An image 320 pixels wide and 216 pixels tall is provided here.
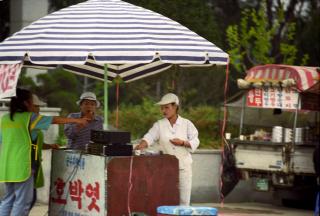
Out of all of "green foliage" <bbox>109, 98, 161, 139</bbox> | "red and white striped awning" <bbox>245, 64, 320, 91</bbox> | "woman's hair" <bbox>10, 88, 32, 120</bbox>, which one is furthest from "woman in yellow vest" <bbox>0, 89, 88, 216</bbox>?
"green foliage" <bbox>109, 98, 161, 139</bbox>

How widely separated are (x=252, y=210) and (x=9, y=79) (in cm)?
698

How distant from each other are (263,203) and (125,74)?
19.0ft

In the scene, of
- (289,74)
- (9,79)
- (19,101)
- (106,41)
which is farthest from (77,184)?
(289,74)

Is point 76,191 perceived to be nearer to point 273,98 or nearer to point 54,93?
point 273,98

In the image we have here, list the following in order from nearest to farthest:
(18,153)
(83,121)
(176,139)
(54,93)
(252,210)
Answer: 1. (18,153)
2. (83,121)
3. (176,139)
4. (252,210)
5. (54,93)

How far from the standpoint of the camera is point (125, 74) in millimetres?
11234

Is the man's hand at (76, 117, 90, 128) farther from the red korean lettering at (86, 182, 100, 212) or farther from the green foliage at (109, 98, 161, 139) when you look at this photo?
the green foliage at (109, 98, 161, 139)

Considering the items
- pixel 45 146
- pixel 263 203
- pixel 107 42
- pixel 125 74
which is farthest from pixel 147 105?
pixel 107 42

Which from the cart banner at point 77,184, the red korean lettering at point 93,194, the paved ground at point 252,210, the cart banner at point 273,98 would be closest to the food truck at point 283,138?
the cart banner at point 273,98

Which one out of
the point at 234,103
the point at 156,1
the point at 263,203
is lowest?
the point at 263,203

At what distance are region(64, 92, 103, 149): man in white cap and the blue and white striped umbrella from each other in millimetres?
1160

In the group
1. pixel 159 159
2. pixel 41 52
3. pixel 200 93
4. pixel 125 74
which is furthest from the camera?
pixel 200 93

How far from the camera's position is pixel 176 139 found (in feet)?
31.5

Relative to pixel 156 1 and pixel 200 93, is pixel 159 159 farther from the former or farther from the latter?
pixel 200 93
